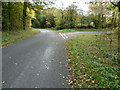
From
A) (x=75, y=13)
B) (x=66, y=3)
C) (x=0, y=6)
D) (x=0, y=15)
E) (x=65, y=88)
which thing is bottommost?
(x=65, y=88)

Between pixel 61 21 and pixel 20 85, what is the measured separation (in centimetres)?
2930

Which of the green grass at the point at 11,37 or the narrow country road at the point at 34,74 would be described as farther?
the green grass at the point at 11,37

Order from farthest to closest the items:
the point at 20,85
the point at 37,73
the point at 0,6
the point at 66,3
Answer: the point at 66,3
the point at 0,6
the point at 37,73
the point at 20,85

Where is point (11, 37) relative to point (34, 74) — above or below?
above

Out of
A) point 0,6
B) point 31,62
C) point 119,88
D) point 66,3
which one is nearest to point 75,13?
point 66,3

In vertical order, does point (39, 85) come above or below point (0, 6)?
below

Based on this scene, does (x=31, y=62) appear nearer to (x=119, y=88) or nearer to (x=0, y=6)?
(x=119, y=88)

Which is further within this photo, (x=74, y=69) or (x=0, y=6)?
(x=0, y=6)

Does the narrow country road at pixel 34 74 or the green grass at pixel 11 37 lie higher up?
the green grass at pixel 11 37

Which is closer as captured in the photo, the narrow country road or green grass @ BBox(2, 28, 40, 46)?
the narrow country road

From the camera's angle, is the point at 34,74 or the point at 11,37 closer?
the point at 34,74

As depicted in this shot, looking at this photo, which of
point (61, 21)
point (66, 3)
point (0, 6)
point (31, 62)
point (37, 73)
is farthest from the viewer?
point (61, 21)

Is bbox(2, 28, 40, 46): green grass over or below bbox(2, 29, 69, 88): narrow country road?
over

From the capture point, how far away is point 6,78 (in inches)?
172
